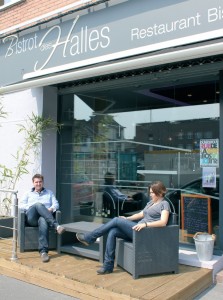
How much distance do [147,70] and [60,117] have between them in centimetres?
229

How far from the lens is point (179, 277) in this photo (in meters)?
4.49

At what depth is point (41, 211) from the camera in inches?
214

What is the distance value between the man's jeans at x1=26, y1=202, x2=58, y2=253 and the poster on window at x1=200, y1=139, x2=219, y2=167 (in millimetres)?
2486

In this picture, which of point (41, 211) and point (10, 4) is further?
point (10, 4)

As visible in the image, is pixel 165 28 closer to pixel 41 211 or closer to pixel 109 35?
pixel 109 35

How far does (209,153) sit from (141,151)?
129 cm

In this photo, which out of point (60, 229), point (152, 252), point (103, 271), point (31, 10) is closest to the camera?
point (152, 252)

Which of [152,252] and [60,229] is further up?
[60,229]

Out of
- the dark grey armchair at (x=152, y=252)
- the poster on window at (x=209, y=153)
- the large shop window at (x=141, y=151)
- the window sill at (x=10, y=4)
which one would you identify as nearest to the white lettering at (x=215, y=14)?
the large shop window at (x=141, y=151)

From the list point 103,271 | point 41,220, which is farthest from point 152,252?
point 41,220

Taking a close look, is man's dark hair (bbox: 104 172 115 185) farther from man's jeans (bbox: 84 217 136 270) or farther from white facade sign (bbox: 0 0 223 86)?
man's jeans (bbox: 84 217 136 270)

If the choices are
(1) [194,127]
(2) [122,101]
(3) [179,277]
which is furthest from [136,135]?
(3) [179,277]

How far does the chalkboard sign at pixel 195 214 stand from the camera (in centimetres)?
571

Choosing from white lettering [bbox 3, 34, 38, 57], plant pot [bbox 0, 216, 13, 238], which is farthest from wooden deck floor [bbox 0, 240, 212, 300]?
white lettering [bbox 3, 34, 38, 57]
